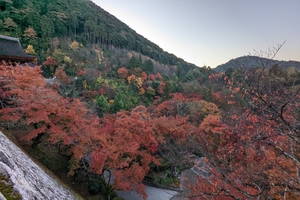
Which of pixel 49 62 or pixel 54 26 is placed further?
pixel 54 26

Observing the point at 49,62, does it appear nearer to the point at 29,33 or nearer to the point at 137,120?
the point at 29,33

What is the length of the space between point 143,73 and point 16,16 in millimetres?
22378

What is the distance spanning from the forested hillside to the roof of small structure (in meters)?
4.04

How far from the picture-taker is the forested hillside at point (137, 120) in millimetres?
3600

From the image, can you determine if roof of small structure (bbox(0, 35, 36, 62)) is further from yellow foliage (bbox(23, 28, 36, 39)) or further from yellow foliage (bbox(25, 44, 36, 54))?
yellow foliage (bbox(23, 28, 36, 39))

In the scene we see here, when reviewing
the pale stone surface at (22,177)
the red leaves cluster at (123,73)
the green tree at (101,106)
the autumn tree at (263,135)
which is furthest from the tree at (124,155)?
the red leaves cluster at (123,73)

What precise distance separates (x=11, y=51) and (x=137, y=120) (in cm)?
1099

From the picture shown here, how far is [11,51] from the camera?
46.2 ft

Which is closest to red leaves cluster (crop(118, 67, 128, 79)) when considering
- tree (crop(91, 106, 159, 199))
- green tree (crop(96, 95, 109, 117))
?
green tree (crop(96, 95, 109, 117))

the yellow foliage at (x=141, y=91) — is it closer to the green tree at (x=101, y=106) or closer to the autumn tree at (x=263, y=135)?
the green tree at (x=101, y=106)

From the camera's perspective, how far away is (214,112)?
21.5 m

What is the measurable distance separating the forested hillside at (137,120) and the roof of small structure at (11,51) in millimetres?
4044

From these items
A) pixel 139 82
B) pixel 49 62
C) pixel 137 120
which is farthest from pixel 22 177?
pixel 139 82

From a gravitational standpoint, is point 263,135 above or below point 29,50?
above
